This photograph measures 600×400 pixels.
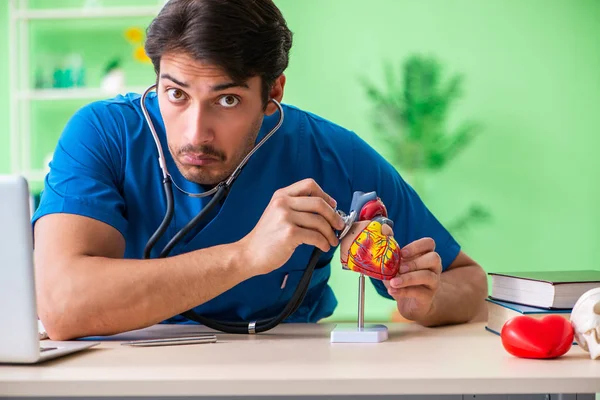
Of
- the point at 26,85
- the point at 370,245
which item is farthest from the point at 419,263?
the point at 26,85

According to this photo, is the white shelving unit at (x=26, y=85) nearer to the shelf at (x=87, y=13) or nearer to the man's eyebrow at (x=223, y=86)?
the shelf at (x=87, y=13)

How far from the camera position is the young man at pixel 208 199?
50.3 inches

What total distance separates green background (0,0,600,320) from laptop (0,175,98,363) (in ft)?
12.4

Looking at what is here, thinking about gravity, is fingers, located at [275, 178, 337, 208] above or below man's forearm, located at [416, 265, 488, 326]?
above

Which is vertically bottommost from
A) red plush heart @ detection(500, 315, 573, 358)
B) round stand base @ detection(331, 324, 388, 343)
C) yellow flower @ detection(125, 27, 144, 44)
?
round stand base @ detection(331, 324, 388, 343)

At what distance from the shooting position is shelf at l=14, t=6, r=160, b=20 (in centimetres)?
453

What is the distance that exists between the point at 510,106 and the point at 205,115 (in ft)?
11.9

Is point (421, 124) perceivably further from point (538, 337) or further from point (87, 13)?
point (538, 337)

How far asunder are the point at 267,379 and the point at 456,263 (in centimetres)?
94

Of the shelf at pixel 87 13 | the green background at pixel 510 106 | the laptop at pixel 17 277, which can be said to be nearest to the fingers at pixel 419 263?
the laptop at pixel 17 277

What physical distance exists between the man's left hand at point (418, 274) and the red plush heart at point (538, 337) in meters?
0.25

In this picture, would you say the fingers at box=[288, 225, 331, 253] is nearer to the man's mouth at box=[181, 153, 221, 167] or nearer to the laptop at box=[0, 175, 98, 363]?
the man's mouth at box=[181, 153, 221, 167]

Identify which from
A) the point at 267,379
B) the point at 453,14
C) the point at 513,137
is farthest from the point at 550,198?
the point at 267,379

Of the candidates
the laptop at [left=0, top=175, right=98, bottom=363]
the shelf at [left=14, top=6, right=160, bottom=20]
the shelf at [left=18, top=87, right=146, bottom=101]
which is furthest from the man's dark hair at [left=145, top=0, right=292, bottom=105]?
the shelf at [left=14, top=6, right=160, bottom=20]
